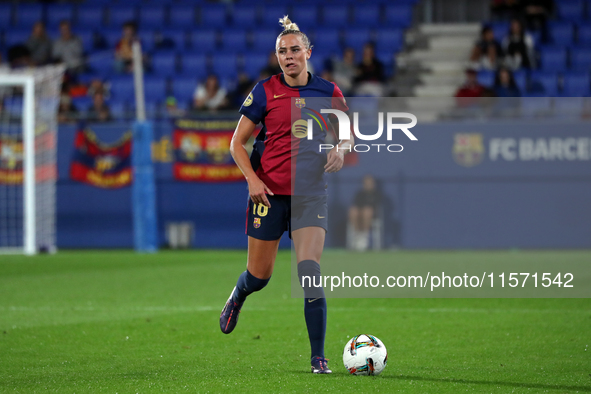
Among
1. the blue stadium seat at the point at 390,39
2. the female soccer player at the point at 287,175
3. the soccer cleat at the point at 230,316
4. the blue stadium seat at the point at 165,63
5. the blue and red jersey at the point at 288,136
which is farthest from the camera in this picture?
the blue stadium seat at the point at 390,39

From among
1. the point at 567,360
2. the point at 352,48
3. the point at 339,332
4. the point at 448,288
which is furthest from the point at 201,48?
the point at 567,360

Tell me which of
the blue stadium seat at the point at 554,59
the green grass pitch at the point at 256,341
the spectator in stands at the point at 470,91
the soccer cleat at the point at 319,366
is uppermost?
the blue stadium seat at the point at 554,59

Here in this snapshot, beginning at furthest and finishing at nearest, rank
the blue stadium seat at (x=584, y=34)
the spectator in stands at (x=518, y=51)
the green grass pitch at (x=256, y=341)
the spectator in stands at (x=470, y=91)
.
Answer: the blue stadium seat at (x=584, y=34), the spectator in stands at (x=518, y=51), the spectator in stands at (x=470, y=91), the green grass pitch at (x=256, y=341)

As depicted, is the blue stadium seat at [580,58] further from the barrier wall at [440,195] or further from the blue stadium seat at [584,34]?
the barrier wall at [440,195]

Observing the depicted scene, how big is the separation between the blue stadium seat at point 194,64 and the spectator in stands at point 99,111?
2214 mm

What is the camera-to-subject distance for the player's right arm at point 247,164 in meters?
4.79

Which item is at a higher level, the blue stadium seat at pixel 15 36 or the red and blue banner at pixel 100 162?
the blue stadium seat at pixel 15 36

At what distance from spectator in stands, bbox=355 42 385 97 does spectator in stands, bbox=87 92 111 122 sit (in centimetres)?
503

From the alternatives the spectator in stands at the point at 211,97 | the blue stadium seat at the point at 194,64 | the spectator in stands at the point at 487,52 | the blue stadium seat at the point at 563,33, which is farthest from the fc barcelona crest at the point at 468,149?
the blue stadium seat at the point at 194,64

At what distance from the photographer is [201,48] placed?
18484mm

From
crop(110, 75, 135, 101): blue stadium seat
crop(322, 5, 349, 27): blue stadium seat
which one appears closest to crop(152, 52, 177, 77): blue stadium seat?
crop(110, 75, 135, 101): blue stadium seat

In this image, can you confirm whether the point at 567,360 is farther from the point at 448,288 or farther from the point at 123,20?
the point at 123,20

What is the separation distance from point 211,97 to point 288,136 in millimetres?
11509

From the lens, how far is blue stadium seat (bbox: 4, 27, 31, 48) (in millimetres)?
18094
